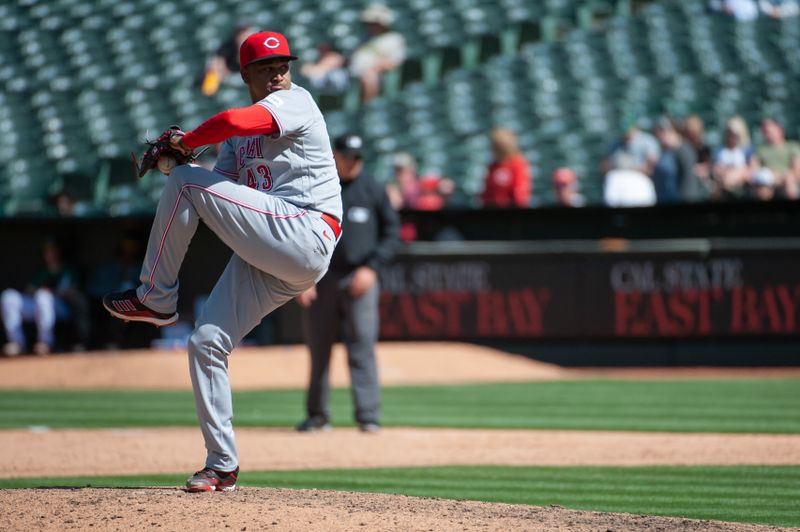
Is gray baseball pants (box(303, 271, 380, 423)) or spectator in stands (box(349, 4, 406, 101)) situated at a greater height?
spectator in stands (box(349, 4, 406, 101))

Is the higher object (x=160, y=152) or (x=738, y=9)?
(x=738, y=9)

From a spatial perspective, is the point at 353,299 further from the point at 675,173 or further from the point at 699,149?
the point at 699,149

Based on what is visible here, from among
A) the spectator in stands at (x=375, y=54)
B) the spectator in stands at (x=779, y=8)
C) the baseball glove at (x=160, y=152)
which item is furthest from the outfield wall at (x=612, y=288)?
the baseball glove at (x=160, y=152)

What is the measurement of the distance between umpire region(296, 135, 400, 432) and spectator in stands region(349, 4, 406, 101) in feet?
32.4

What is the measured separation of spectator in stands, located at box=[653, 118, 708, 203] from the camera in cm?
1550

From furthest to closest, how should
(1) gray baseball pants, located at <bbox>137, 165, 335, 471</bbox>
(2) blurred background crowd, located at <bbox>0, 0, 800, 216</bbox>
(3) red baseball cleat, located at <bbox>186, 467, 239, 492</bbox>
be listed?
1. (2) blurred background crowd, located at <bbox>0, 0, 800, 216</bbox>
2. (3) red baseball cleat, located at <bbox>186, 467, 239, 492</bbox>
3. (1) gray baseball pants, located at <bbox>137, 165, 335, 471</bbox>

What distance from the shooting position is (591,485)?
6.60m

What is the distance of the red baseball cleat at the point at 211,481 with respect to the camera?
512 cm

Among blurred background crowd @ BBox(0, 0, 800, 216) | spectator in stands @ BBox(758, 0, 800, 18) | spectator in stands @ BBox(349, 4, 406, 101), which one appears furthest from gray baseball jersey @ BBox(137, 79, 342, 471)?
spectator in stands @ BBox(758, 0, 800, 18)

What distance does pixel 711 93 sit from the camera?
19125 millimetres

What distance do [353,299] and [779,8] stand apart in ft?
46.7

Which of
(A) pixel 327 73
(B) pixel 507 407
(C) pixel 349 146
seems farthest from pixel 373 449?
(A) pixel 327 73

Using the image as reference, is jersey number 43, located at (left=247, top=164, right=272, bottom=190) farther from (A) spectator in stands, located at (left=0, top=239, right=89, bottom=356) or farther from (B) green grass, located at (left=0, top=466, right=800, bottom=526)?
(A) spectator in stands, located at (left=0, top=239, right=89, bottom=356)

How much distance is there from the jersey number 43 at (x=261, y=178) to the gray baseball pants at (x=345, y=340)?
3878mm
